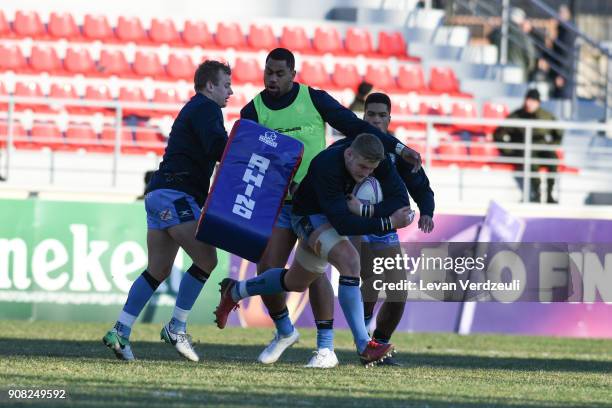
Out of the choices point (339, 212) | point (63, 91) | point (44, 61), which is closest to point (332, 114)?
point (339, 212)

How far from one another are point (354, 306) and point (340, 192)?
83cm

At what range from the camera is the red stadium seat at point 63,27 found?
20281 mm

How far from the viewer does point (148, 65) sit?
64.5 feet

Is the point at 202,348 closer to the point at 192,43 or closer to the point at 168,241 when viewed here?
the point at 168,241

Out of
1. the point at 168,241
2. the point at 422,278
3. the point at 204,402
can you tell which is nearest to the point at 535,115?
the point at 422,278

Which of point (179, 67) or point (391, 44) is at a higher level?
point (391, 44)

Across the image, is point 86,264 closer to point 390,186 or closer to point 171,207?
point 171,207

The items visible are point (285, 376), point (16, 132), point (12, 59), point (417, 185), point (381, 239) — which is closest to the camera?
point (285, 376)

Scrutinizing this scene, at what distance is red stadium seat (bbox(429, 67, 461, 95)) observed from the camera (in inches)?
812

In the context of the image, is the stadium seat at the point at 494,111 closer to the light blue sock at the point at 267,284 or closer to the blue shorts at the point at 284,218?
the blue shorts at the point at 284,218

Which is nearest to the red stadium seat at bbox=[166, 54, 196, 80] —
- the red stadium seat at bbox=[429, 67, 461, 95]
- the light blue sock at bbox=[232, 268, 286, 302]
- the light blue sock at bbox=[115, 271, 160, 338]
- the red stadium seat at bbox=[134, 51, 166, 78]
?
the red stadium seat at bbox=[134, 51, 166, 78]

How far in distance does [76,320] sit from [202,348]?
3829 millimetres

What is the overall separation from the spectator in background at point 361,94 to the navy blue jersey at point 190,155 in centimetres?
616

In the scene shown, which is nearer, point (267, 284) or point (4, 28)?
point (267, 284)
